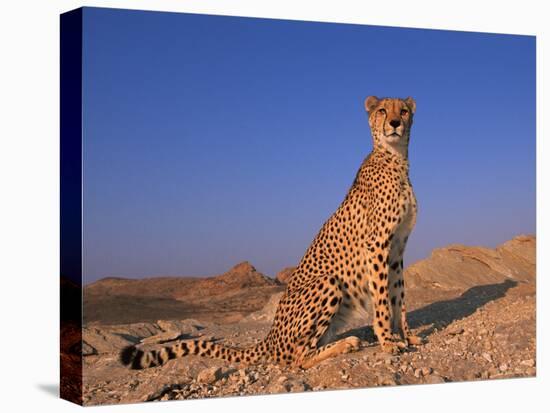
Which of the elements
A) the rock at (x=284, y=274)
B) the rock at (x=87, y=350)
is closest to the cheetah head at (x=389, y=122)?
the rock at (x=284, y=274)

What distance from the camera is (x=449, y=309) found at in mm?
10359

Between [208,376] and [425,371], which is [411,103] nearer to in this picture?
[425,371]

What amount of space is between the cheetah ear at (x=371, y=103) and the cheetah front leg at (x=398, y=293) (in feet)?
3.85

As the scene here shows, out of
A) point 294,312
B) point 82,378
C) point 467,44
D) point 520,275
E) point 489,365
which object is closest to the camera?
point 82,378

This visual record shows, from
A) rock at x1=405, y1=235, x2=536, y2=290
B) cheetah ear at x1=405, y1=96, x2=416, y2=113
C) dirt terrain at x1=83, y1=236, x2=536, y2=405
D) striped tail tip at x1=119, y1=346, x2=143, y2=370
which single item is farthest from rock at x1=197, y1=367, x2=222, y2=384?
rock at x1=405, y1=235, x2=536, y2=290

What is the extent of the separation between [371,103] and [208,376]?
278 centimetres

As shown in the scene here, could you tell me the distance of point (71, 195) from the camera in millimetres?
8016

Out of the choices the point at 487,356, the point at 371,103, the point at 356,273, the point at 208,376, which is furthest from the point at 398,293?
the point at 208,376

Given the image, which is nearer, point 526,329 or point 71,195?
point 71,195

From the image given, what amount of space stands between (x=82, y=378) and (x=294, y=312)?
6.13ft

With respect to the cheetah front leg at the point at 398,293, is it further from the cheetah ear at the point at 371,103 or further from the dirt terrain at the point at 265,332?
the cheetah ear at the point at 371,103

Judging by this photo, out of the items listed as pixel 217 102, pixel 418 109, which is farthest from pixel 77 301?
pixel 418 109

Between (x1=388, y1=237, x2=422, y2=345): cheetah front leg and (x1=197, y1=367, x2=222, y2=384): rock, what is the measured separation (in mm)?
1789

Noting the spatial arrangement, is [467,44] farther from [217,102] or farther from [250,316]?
[250,316]
